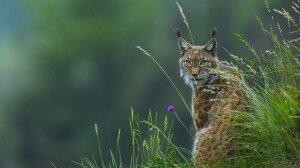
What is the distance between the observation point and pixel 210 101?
9000mm

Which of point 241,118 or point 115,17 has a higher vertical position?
point 241,118

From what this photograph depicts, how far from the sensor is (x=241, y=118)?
8125 millimetres

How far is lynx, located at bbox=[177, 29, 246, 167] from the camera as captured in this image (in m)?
8.33

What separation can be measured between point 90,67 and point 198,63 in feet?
151

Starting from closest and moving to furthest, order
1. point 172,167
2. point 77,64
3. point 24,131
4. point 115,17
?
point 172,167 < point 24,131 < point 77,64 < point 115,17

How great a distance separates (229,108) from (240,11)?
48527 mm

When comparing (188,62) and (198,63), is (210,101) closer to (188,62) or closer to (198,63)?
(198,63)

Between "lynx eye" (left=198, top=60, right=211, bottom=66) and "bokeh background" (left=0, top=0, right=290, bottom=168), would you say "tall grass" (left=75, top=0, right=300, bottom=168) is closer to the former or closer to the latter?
"lynx eye" (left=198, top=60, right=211, bottom=66)

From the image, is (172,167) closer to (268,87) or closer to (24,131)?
(268,87)

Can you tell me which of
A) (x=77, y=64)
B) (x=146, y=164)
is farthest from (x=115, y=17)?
(x=146, y=164)

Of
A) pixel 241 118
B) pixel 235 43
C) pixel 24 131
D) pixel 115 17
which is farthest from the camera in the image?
pixel 115 17

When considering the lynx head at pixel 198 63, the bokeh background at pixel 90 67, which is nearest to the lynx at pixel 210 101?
the lynx head at pixel 198 63

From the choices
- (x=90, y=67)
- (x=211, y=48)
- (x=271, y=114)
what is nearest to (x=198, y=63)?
(x=211, y=48)

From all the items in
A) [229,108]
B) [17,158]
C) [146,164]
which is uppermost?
[229,108]
